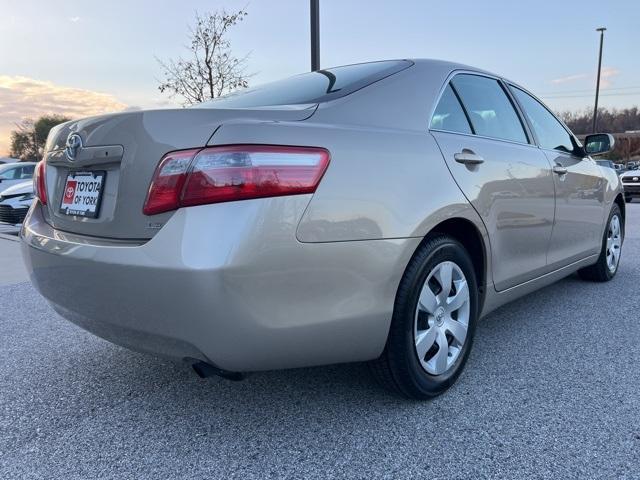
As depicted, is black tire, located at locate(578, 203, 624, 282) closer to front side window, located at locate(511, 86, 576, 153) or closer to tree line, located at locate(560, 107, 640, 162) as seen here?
front side window, located at locate(511, 86, 576, 153)

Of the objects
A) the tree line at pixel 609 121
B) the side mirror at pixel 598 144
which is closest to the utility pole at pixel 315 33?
the side mirror at pixel 598 144

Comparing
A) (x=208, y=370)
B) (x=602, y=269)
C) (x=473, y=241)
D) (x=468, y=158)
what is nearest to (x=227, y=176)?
(x=208, y=370)

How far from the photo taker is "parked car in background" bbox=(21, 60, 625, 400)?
167 centimetres

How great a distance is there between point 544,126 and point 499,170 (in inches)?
46.0

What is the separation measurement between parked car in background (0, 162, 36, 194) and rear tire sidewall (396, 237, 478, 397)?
510 inches

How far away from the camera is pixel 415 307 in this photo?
2.15 m

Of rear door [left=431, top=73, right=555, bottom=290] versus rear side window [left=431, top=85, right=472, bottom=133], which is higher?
rear side window [left=431, top=85, right=472, bottom=133]

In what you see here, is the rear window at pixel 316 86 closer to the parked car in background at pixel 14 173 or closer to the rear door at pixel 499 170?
the rear door at pixel 499 170

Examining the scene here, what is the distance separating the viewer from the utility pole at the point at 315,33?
7.21 metres

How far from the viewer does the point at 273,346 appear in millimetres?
1780

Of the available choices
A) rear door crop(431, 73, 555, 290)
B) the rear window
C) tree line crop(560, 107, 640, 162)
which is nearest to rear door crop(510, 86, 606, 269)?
rear door crop(431, 73, 555, 290)

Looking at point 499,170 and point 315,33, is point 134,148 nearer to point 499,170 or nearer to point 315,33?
point 499,170

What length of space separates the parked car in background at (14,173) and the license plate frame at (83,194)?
12.2 metres

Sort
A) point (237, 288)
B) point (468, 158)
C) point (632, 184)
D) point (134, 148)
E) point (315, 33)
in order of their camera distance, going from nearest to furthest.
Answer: point (237, 288) → point (134, 148) → point (468, 158) → point (315, 33) → point (632, 184)
